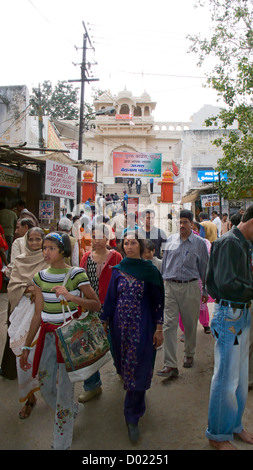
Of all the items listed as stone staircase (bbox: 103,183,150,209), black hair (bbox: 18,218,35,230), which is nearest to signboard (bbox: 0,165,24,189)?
black hair (bbox: 18,218,35,230)

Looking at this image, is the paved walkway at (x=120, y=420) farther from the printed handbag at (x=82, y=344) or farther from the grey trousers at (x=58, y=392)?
the printed handbag at (x=82, y=344)

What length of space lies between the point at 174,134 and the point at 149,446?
33.9 meters

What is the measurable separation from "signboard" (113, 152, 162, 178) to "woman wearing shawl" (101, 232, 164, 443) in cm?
1489

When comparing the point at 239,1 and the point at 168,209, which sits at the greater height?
the point at 239,1

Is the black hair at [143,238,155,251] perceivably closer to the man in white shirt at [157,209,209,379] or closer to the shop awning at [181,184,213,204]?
the man in white shirt at [157,209,209,379]

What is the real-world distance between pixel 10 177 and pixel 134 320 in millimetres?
6732

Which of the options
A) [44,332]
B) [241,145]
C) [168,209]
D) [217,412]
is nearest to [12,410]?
[44,332]

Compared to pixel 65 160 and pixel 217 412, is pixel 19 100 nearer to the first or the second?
pixel 65 160

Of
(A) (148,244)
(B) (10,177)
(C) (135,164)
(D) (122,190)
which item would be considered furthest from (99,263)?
(D) (122,190)

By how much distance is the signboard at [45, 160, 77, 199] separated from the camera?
7695 mm

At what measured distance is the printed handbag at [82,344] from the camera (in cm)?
231

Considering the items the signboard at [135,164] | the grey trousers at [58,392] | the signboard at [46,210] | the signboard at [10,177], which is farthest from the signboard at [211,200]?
the grey trousers at [58,392]

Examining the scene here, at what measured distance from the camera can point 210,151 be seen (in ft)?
74.4

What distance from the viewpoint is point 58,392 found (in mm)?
2375
